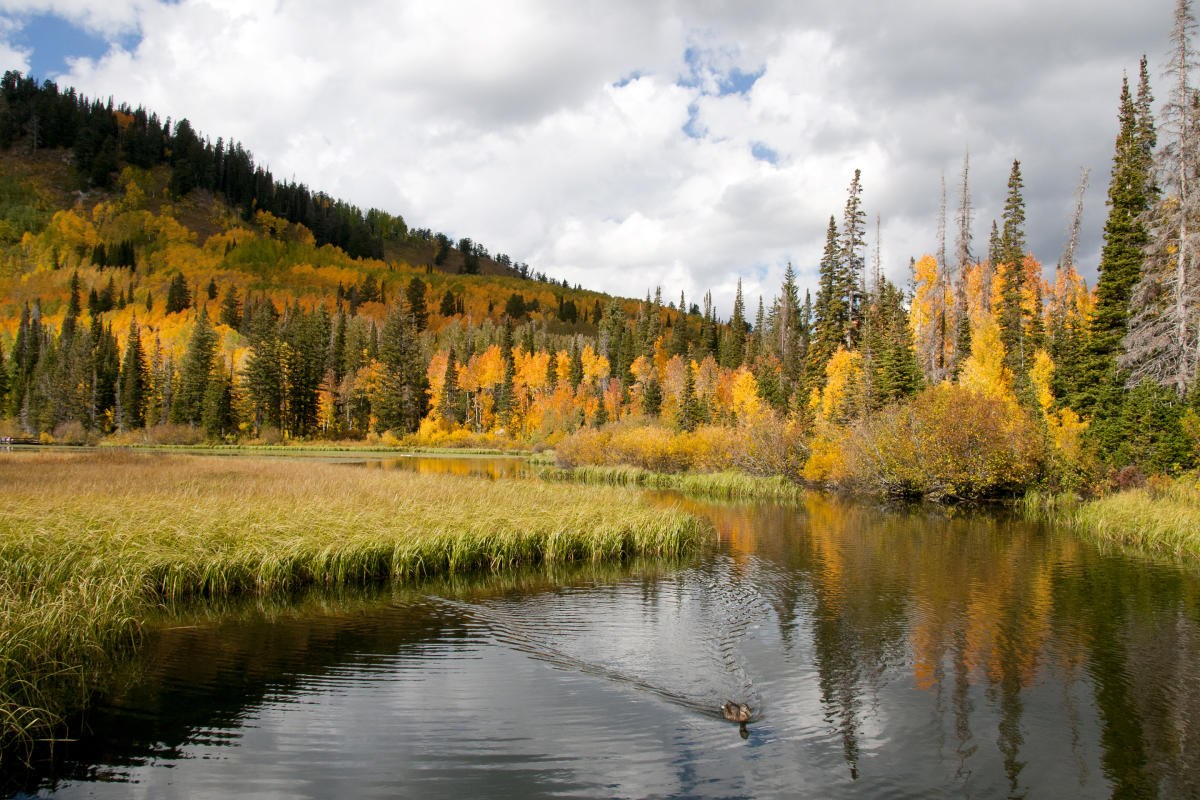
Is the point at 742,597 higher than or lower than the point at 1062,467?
lower

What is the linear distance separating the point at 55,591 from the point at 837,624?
14886 millimetres

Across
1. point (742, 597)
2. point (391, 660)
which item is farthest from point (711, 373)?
point (391, 660)

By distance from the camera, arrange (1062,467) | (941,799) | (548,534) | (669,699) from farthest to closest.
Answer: (1062,467) → (548,534) → (669,699) → (941,799)

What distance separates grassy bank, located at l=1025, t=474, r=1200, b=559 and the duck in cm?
A: 2026

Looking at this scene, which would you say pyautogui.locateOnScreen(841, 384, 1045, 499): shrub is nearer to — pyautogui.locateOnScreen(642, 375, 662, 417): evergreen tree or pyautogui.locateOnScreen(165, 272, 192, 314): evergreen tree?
pyautogui.locateOnScreen(642, 375, 662, 417): evergreen tree

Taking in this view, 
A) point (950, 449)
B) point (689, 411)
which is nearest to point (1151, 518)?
point (950, 449)

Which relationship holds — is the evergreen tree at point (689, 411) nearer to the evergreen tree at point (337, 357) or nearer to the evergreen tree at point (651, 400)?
the evergreen tree at point (651, 400)

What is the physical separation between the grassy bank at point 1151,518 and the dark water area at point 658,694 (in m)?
5.73

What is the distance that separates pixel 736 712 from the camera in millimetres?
9516

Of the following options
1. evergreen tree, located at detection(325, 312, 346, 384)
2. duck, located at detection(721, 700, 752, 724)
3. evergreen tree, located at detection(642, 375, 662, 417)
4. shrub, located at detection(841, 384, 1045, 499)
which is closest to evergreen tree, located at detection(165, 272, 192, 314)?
evergreen tree, located at detection(325, 312, 346, 384)

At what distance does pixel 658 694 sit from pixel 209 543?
37.0 ft

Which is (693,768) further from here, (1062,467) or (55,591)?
(1062,467)

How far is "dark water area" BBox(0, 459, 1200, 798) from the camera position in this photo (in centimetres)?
781

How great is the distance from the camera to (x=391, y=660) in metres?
11.4
